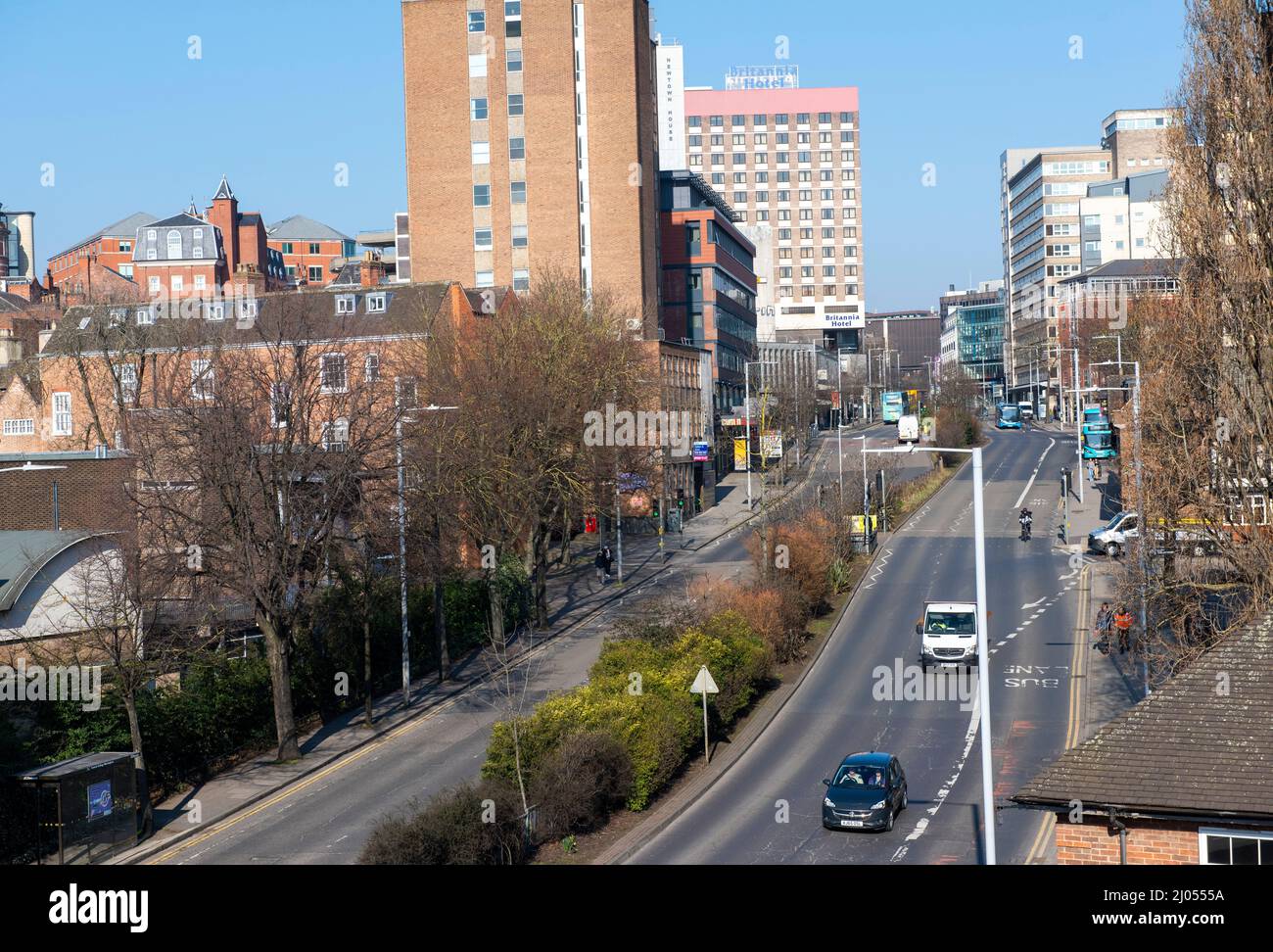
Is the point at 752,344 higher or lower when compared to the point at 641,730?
higher

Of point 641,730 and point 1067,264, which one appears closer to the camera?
point 641,730

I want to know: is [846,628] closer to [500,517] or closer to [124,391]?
[500,517]

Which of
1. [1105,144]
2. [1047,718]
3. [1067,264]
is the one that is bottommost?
[1047,718]

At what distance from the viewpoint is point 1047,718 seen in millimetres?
30922

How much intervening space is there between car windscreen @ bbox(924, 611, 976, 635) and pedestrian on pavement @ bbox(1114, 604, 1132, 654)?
154 inches

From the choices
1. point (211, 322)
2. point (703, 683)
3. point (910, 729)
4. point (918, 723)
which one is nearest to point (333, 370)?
point (703, 683)

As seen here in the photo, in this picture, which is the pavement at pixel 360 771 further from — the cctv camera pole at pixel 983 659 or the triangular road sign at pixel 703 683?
the cctv camera pole at pixel 983 659

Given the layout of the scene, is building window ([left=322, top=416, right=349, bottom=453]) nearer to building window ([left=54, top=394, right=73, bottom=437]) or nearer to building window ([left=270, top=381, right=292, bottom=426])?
building window ([left=270, top=381, right=292, bottom=426])

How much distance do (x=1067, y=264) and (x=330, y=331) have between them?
412 ft

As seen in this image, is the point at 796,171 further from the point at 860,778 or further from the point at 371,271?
the point at 860,778

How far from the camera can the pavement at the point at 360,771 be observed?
73.5 ft
